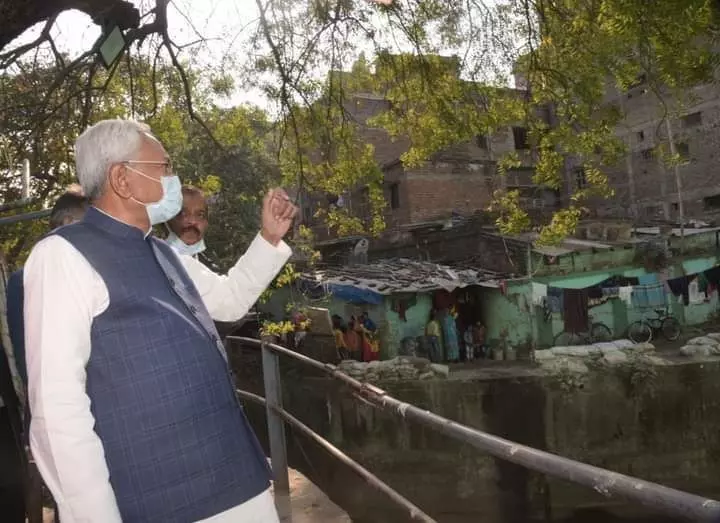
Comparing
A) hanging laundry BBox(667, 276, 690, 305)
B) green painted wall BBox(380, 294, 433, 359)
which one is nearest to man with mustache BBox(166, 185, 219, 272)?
green painted wall BBox(380, 294, 433, 359)

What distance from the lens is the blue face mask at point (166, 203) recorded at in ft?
5.20

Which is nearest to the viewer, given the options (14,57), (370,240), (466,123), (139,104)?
(14,57)

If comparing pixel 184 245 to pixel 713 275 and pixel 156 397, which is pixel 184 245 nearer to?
pixel 156 397

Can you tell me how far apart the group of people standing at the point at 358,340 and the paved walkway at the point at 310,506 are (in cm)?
1210

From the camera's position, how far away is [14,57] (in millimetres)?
4609

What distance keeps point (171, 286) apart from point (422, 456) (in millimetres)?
12414

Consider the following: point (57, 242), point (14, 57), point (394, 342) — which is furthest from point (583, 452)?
point (57, 242)

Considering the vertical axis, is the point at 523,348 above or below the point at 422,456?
above

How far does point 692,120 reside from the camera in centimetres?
2117

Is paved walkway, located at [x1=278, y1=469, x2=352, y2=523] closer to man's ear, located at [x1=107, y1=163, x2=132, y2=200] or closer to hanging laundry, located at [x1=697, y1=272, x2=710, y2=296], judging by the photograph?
man's ear, located at [x1=107, y1=163, x2=132, y2=200]

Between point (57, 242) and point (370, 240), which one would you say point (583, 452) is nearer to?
point (370, 240)

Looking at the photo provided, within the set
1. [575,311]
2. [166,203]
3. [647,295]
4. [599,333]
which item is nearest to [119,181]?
[166,203]

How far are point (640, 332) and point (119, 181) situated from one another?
17557mm

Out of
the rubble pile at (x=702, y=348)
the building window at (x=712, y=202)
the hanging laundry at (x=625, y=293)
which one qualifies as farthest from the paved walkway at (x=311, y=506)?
the building window at (x=712, y=202)
